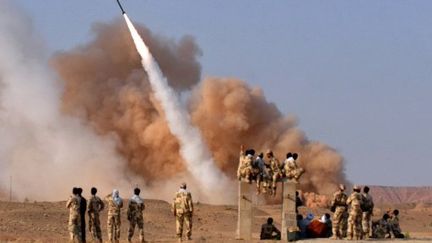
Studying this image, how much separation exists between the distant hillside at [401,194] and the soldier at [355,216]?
79301 millimetres

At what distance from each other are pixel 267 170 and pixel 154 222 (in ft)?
40.6

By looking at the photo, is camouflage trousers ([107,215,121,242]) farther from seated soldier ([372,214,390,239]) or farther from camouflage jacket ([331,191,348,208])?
seated soldier ([372,214,390,239])

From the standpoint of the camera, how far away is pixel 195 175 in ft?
157

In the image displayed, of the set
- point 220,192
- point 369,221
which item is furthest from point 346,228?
point 220,192

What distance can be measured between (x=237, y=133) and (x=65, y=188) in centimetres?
843

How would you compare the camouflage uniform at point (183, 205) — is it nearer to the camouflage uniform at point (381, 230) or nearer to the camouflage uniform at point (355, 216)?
the camouflage uniform at point (355, 216)

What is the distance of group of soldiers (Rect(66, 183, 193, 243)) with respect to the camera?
23375 mm

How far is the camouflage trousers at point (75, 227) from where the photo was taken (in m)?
23.4

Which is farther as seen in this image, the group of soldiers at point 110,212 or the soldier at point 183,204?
the soldier at point 183,204

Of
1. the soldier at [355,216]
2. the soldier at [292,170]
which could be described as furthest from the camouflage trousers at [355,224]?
the soldier at [292,170]

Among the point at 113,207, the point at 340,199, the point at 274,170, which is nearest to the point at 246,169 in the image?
the point at 274,170

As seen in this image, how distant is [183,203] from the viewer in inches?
953

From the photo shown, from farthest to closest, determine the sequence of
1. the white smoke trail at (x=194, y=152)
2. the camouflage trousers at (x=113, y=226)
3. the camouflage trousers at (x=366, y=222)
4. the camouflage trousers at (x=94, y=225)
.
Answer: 1. the white smoke trail at (x=194, y=152)
2. the camouflage trousers at (x=366, y=222)
3. the camouflage trousers at (x=113, y=226)
4. the camouflage trousers at (x=94, y=225)

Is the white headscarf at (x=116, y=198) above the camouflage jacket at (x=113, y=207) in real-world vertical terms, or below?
above
